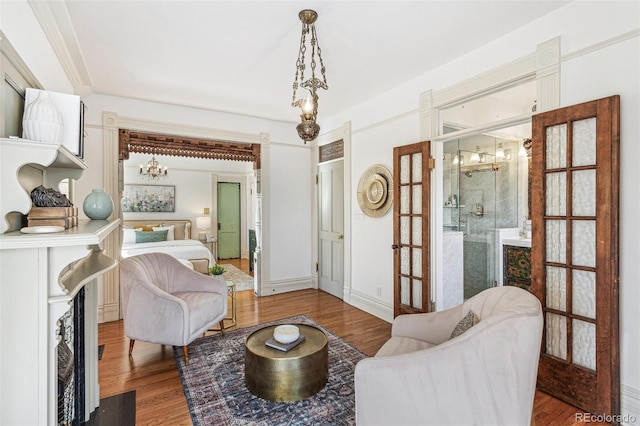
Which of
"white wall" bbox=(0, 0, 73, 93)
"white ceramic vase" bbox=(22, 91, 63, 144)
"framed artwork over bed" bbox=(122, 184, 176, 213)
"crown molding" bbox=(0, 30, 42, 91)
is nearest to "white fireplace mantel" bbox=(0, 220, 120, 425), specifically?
"white ceramic vase" bbox=(22, 91, 63, 144)

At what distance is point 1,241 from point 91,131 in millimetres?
3406

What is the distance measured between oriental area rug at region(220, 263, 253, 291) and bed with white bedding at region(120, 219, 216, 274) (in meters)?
0.56

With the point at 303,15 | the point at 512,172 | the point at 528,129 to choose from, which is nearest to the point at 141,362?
the point at 303,15

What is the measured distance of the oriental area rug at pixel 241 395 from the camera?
203cm

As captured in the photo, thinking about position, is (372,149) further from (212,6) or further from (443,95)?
(212,6)

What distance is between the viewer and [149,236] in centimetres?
649

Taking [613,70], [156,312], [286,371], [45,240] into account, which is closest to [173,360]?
[156,312]

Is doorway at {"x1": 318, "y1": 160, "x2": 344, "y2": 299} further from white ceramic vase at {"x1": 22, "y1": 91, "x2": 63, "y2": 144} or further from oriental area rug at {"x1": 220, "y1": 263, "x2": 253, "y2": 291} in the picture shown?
white ceramic vase at {"x1": 22, "y1": 91, "x2": 63, "y2": 144}

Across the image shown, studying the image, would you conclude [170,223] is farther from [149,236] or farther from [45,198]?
[45,198]

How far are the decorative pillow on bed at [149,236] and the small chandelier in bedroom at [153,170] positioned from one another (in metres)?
1.22

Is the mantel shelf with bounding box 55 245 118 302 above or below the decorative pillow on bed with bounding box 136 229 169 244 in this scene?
above

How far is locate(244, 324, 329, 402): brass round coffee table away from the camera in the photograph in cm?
208

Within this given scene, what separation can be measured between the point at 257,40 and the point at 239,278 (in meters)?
4.60

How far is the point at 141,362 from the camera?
2814mm
